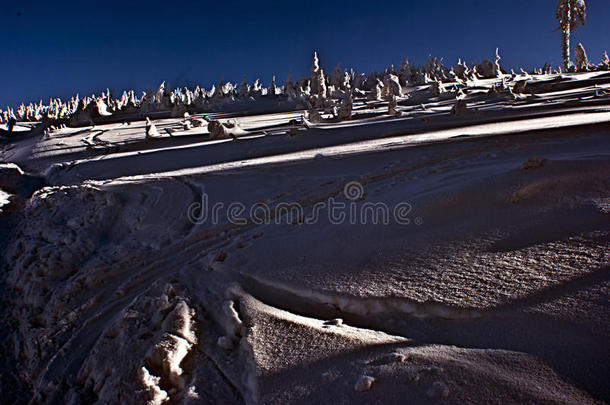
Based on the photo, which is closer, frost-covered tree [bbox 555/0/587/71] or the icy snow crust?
the icy snow crust

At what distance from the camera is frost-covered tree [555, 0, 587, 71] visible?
880 inches

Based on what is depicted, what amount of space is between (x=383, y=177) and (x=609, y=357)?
254 cm

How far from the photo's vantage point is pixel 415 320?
4.61ft

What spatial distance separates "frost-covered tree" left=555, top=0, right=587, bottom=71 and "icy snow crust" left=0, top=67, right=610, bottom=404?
24524mm

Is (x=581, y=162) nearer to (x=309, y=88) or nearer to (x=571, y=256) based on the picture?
(x=571, y=256)

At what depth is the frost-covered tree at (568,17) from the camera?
22.4m

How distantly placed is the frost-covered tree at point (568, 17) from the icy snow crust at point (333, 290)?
24.5 m

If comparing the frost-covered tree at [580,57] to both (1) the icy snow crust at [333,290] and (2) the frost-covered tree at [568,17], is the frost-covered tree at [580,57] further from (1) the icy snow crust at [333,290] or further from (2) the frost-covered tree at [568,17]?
(1) the icy snow crust at [333,290]

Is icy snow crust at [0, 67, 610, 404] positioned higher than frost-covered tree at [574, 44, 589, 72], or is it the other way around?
frost-covered tree at [574, 44, 589, 72]

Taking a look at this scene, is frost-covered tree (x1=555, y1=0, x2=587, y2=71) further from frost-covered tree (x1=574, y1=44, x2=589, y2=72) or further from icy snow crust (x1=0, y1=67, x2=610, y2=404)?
icy snow crust (x1=0, y1=67, x2=610, y2=404)

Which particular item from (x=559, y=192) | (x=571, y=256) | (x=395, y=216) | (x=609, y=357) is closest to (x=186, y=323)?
(x=395, y=216)

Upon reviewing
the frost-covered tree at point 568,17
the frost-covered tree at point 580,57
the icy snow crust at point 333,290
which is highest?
the frost-covered tree at point 568,17

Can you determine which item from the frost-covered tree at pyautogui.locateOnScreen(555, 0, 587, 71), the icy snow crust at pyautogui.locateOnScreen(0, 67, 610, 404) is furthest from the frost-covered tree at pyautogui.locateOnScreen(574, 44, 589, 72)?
the icy snow crust at pyautogui.locateOnScreen(0, 67, 610, 404)

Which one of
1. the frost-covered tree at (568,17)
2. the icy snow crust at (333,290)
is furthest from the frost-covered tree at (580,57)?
the icy snow crust at (333,290)
